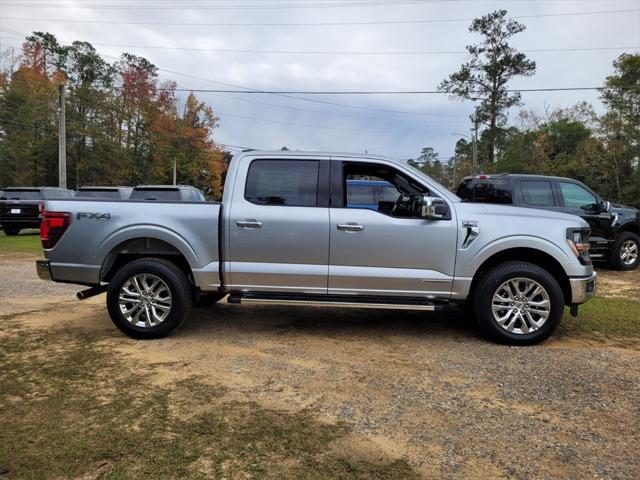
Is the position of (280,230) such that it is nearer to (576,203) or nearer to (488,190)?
(488,190)

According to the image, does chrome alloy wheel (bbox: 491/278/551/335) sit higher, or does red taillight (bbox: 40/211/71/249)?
red taillight (bbox: 40/211/71/249)

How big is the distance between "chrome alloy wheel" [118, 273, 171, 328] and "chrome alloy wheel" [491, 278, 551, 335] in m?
3.40

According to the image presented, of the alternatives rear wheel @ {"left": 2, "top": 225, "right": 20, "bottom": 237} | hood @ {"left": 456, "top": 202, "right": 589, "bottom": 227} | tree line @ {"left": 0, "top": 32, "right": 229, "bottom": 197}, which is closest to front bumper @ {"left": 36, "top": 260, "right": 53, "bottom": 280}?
hood @ {"left": 456, "top": 202, "right": 589, "bottom": 227}

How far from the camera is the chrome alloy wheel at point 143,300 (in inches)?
197

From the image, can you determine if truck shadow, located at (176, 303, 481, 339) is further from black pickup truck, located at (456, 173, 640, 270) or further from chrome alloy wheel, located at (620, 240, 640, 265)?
chrome alloy wheel, located at (620, 240, 640, 265)

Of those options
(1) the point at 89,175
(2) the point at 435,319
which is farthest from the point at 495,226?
(1) the point at 89,175

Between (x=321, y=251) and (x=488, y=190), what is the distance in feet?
19.2

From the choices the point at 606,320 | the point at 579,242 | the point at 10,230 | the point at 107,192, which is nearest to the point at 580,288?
the point at 579,242

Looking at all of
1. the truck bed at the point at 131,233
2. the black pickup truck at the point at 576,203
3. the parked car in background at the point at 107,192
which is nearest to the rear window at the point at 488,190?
the black pickup truck at the point at 576,203

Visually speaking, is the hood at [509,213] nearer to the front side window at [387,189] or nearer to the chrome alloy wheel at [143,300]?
the front side window at [387,189]

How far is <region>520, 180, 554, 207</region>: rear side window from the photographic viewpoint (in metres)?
9.32

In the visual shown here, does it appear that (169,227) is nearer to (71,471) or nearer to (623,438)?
(71,471)

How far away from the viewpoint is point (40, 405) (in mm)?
3436

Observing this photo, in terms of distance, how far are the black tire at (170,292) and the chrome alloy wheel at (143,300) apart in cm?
3
